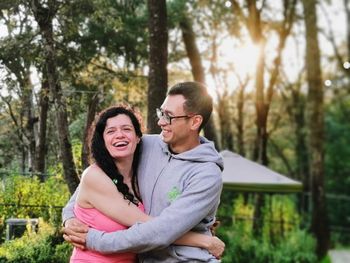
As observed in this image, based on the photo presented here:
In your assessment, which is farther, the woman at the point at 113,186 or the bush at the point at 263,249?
the bush at the point at 263,249

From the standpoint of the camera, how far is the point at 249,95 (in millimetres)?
24781

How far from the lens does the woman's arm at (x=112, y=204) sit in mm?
2779

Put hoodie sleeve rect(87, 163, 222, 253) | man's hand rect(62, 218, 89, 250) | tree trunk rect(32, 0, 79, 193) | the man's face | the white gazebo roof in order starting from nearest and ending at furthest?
hoodie sleeve rect(87, 163, 222, 253) → man's hand rect(62, 218, 89, 250) → the man's face → tree trunk rect(32, 0, 79, 193) → the white gazebo roof

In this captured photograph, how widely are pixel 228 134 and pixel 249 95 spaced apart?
469 centimetres

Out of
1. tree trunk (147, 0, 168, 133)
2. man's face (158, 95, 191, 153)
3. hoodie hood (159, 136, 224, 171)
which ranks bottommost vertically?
hoodie hood (159, 136, 224, 171)

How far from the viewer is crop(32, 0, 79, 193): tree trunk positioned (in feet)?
19.4

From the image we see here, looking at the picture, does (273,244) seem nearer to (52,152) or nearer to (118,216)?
(52,152)

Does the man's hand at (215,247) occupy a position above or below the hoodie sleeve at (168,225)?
below

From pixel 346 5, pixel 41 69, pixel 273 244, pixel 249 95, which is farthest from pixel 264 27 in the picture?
pixel 41 69

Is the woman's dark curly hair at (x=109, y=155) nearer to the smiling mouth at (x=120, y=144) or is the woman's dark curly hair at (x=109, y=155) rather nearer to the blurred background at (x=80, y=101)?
the smiling mouth at (x=120, y=144)

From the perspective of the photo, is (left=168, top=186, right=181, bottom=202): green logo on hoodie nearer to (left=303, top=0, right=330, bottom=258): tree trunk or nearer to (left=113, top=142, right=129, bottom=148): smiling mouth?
(left=113, top=142, right=129, bottom=148): smiling mouth

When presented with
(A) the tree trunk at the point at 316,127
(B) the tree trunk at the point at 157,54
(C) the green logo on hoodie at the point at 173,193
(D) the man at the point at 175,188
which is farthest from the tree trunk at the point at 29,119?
(A) the tree trunk at the point at 316,127

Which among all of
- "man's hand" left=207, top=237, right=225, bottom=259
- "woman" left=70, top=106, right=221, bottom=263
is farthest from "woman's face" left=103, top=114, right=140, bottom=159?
"man's hand" left=207, top=237, right=225, bottom=259

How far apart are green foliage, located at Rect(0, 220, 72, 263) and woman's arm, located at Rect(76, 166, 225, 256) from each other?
112 inches
